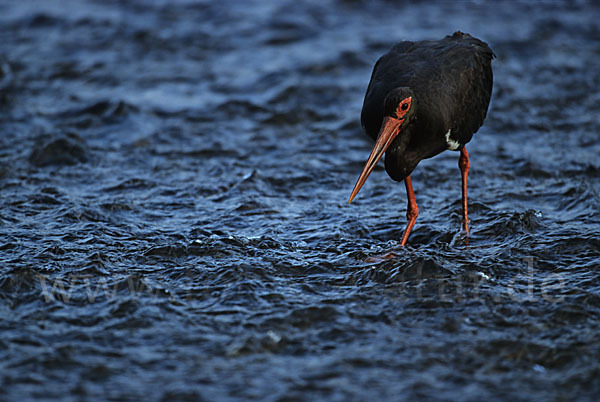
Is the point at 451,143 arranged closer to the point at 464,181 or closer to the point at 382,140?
the point at 464,181

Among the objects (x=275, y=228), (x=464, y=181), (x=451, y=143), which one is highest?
(x=451, y=143)

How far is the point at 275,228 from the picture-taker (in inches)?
237

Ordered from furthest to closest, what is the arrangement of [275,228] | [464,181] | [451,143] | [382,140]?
[464,181] → [275,228] → [451,143] → [382,140]

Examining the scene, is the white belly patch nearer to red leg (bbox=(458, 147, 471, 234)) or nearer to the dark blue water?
red leg (bbox=(458, 147, 471, 234))

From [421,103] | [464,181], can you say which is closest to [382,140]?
[421,103]

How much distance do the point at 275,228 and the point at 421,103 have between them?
1.54m

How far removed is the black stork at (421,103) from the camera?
5367 mm

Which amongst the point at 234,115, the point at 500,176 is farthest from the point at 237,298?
the point at 234,115

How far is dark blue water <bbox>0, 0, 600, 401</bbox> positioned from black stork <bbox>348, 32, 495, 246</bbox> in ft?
2.33

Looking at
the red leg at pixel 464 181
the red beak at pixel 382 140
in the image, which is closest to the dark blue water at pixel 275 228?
the red leg at pixel 464 181

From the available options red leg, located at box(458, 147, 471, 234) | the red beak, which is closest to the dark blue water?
red leg, located at box(458, 147, 471, 234)

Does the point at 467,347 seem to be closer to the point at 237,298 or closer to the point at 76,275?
the point at 237,298

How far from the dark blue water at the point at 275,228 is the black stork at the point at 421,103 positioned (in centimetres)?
71

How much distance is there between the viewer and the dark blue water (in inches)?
158
